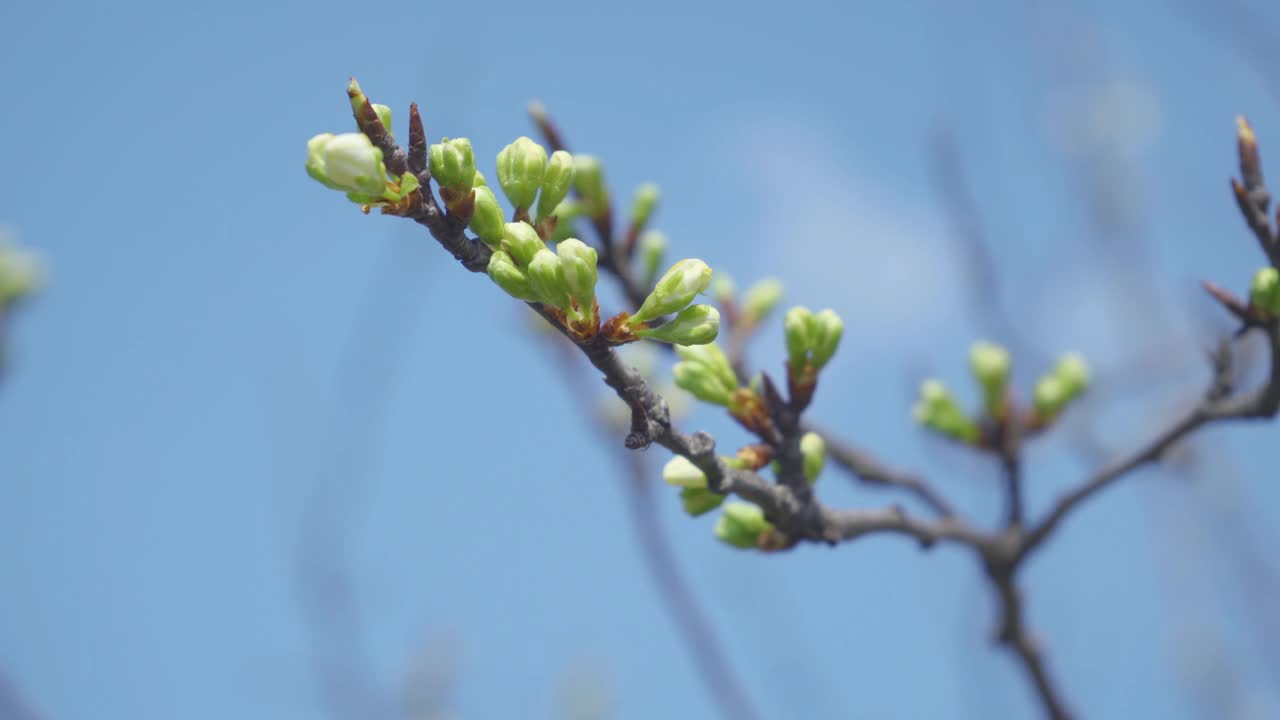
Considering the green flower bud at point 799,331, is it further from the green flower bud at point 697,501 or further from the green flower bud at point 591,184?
the green flower bud at point 591,184

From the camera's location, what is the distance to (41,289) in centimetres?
604

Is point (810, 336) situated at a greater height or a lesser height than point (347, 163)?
lesser

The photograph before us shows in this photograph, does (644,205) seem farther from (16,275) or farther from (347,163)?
(16,275)

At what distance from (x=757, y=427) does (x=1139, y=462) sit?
1.06 m

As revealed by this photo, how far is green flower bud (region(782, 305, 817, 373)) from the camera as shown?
6.77 ft

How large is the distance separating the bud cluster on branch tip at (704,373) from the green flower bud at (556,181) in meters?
0.53

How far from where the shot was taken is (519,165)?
1.71 meters

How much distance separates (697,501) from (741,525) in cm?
25

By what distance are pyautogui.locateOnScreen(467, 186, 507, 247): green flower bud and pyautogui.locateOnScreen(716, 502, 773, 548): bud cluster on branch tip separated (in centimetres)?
94

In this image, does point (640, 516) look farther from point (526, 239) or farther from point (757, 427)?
point (526, 239)

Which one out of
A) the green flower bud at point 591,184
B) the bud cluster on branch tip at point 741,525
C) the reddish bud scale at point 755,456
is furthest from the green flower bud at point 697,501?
the green flower bud at point 591,184

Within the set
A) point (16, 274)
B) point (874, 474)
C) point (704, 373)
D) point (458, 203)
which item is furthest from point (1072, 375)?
point (16, 274)

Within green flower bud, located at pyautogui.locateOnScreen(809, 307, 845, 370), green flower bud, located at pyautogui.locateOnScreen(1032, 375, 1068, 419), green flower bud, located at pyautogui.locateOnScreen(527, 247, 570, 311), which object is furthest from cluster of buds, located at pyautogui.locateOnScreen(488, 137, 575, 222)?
green flower bud, located at pyautogui.locateOnScreen(1032, 375, 1068, 419)

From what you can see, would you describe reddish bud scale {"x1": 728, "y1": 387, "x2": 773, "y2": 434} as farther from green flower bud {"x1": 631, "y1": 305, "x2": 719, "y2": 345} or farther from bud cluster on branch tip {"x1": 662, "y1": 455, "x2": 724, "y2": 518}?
green flower bud {"x1": 631, "y1": 305, "x2": 719, "y2": 345}
